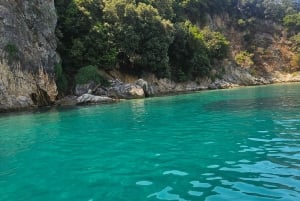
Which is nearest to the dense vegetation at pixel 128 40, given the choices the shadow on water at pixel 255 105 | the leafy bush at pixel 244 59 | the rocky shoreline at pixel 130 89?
the rocky shoreline at pixel 130 89

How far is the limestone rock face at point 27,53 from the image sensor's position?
122 ft

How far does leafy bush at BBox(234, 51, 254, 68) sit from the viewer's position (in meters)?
86.7

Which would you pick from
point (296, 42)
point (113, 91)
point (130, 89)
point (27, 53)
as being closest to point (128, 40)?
point (130, 89)

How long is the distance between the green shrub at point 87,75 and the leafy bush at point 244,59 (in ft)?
155

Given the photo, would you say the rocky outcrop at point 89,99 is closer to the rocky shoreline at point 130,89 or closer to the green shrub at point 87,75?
the rocky shoreline at point 130,89

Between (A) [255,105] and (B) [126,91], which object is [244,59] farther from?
(A) [255,105]

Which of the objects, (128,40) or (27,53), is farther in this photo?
(128,40)

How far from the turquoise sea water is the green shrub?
27539 mm

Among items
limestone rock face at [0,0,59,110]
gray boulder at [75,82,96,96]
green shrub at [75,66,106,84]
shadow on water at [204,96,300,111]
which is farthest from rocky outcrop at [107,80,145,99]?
shadow on water at [204,96,300,111]

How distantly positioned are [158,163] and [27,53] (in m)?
33.1

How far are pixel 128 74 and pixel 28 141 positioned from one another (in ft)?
135

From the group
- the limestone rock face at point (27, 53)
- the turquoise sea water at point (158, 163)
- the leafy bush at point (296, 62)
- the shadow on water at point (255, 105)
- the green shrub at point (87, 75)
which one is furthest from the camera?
the leafy bush at point (296, 62)

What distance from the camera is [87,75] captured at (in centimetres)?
4672

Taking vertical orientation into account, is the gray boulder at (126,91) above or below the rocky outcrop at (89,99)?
above
